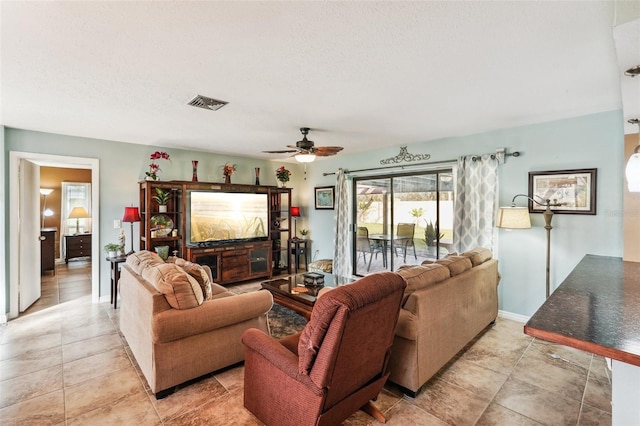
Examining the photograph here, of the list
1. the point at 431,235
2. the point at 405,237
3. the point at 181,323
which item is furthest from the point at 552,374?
the point at 181,323

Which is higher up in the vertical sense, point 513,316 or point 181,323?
point 181,323

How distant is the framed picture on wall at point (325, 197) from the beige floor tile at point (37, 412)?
480 cm

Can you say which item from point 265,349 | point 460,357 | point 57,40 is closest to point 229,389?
point 265,349

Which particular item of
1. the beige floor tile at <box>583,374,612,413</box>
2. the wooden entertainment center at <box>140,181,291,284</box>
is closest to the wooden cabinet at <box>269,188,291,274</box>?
the wooden entertainment center at <box>140,181,291,284</box>

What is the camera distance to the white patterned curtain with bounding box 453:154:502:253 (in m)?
3.93

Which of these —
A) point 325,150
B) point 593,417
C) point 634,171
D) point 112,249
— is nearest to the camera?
point 634,171

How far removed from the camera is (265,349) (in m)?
1.84

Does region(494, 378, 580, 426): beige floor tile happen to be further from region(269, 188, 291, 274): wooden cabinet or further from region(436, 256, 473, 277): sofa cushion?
region(269, 188, 291, 274): wooden cabinet

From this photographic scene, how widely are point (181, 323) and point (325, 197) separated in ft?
14.6

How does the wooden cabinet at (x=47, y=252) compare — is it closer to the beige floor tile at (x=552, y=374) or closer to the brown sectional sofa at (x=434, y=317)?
the brown sectional sofa at (x=434, y=317)

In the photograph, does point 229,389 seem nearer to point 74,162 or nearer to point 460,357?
point 460,357

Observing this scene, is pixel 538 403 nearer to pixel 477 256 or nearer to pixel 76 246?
pixel 477 256

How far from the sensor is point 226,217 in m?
5.44

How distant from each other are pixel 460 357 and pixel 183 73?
341 cm
